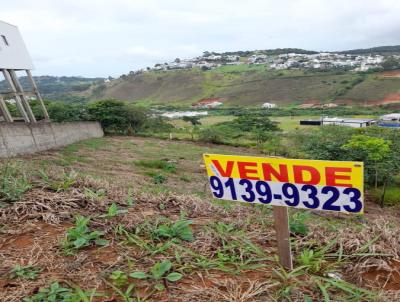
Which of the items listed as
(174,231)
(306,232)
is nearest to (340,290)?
(306,232)

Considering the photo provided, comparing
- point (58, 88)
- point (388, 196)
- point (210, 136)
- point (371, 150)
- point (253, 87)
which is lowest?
point (253, 87)

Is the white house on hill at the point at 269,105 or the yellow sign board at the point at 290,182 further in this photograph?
the white house on hill at the point at 269,105

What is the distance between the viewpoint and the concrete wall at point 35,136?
13.2m

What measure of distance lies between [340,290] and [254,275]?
497 millimetres

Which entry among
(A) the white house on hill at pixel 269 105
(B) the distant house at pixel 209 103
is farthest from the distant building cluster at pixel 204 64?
(A) the white house on hill at pixel 269 105

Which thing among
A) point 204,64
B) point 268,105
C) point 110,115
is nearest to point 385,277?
point 110,115

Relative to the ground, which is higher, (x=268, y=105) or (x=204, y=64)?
(x=204, y=64)

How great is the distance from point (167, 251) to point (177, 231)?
0.82 feet

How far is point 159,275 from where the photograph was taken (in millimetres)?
2213

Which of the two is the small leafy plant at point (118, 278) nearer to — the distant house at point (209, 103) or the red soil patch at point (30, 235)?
the red soil patch at point (30, 235)

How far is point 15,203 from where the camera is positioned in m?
3.18

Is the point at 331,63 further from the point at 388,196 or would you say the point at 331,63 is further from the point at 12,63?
the point at 12,63

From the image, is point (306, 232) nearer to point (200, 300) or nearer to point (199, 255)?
point (199, 255)

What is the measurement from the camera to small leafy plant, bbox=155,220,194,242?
2760mm
